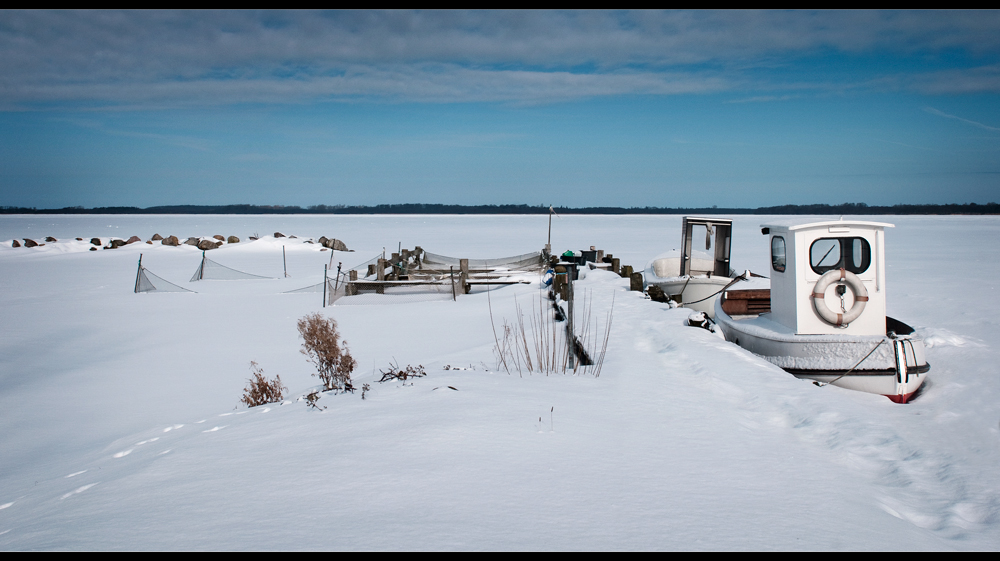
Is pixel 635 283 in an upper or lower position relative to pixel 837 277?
lower

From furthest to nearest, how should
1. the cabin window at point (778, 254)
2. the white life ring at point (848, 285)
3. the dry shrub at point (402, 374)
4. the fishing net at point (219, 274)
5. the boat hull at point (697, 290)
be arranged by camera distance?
1. the fishing net at point (219, 274)
2. the boat hull at point (697, 290)
3. the cabin window at point (778, 254)
4. the white life ring at point (848, 285)
5. the dry shrub at point (402, 374)

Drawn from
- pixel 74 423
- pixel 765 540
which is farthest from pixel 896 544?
A: pixel 74 423

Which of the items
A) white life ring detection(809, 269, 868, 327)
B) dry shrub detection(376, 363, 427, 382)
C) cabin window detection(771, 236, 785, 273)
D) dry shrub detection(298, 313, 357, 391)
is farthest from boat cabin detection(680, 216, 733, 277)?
dry shrub detection(298, 313, 357, 391)

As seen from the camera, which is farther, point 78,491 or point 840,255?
point 840,255

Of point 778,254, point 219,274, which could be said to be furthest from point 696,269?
point 219,274

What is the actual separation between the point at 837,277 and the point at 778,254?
99cm

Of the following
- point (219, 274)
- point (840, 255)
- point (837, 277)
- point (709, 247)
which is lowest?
point (219, 274)

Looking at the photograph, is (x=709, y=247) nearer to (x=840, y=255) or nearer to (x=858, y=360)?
(x=840, y=255)

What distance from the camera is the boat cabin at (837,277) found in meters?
8.39

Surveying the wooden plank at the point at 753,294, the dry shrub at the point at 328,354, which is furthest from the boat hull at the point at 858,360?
the dry shrub at the point at 328,354

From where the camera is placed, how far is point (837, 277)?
8.38 m

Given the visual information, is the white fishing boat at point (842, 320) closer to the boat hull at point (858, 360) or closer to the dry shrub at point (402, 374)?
the boat hull at point (858, 360)

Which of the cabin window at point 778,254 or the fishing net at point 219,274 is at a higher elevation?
the cabin window at point 778,254

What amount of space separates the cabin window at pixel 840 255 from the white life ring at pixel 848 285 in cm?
14
